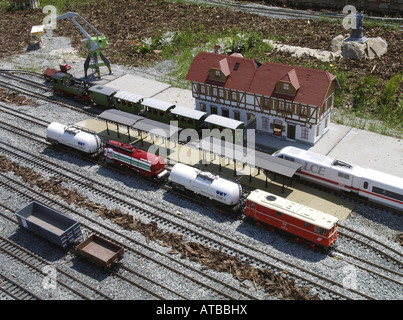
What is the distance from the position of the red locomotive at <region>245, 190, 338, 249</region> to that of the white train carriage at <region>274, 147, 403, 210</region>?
Answer: 5.44 meters

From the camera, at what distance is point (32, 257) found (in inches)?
1282

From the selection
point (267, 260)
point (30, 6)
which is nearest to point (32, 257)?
point (267, 260)

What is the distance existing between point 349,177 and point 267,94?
12344 mm

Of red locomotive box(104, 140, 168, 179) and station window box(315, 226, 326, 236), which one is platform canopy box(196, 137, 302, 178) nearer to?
red locomotive box(104, 140, 168, 179)

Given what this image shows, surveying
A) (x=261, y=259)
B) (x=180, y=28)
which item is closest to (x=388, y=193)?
(x=261, y=259)

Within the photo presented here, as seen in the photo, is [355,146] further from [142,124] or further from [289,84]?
[142,124]

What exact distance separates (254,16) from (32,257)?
2381 inches

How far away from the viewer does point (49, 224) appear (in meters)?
35.2

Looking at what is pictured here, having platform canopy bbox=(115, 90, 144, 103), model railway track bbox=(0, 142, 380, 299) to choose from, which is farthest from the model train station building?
model railway track bbox=(0, 142, 380, 299)

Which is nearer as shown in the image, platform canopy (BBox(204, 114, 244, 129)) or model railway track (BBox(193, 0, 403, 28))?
platform canopy (BBox(204, 114, 244, 129))

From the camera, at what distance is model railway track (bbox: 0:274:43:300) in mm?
29266

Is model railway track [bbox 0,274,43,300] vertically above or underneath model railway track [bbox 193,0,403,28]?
underneath

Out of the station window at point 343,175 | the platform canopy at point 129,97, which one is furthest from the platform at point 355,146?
the platform canopy at point 129,97

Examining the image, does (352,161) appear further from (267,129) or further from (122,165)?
(122,165)
